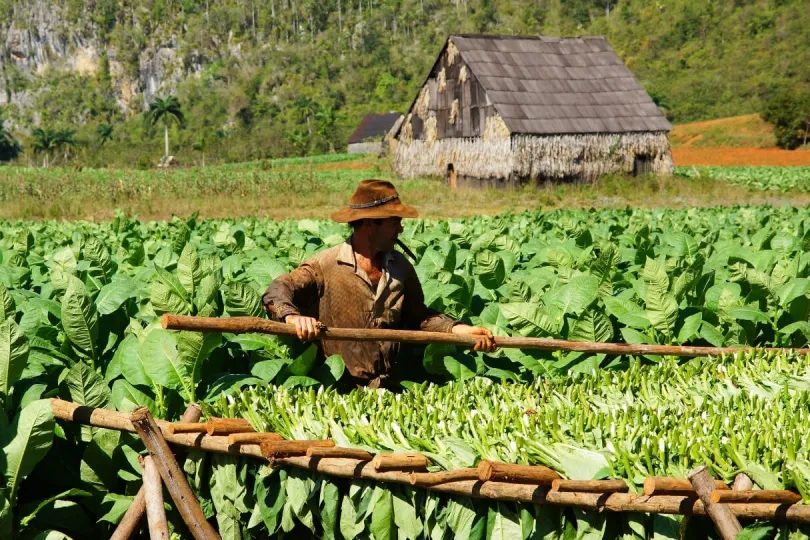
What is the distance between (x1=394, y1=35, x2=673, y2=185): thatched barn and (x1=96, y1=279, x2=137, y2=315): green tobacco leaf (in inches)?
887

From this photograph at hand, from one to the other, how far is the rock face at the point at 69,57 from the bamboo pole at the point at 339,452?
13267cm

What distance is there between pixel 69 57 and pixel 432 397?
151827mm

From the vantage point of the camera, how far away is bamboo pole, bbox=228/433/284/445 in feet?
9.84

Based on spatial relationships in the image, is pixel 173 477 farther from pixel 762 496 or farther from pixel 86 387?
pixel 762 496

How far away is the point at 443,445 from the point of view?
9.68 ft

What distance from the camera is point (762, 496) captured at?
2.42 metres

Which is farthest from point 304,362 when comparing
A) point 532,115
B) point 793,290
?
point 532,115

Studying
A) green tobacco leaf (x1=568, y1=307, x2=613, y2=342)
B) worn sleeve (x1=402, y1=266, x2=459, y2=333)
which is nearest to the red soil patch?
green tobacco leaf (x1=568, y1=307, x2=613, y2=342)

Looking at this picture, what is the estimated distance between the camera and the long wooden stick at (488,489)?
2420mm

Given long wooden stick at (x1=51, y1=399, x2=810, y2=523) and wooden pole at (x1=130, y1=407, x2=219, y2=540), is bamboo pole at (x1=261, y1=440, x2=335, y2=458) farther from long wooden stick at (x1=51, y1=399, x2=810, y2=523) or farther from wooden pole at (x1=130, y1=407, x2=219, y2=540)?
wooden pole at (x1=130, y1=407, x2=219, y2=540)

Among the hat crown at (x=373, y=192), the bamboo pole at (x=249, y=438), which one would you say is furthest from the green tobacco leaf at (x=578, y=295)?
the bamboo pole at (x=249, y=438)

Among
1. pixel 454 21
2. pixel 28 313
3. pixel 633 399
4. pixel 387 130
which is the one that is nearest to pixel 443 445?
pixel 633 399

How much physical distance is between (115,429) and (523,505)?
1500 millimetres

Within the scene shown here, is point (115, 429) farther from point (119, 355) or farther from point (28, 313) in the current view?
point (28, 313)
